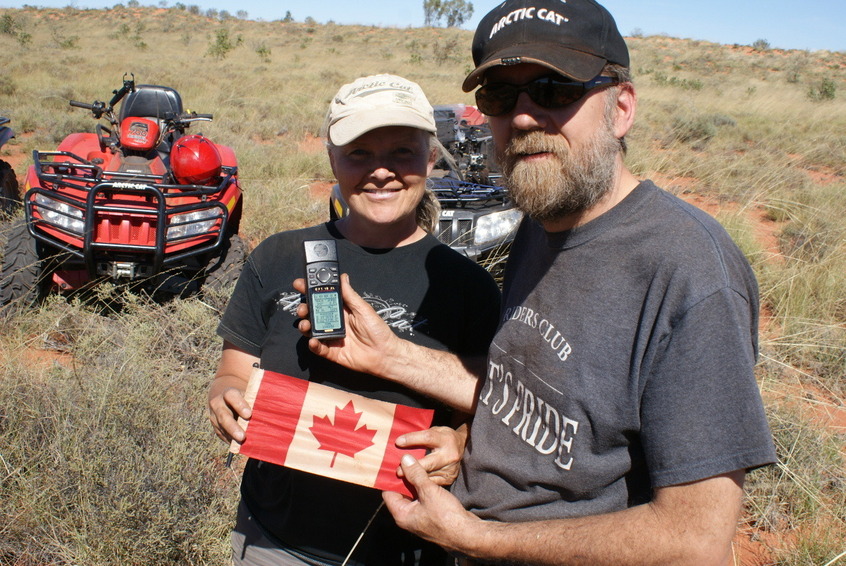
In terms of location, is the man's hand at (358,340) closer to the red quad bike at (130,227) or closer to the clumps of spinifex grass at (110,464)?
the clumps of spinifex grass at (110,464)

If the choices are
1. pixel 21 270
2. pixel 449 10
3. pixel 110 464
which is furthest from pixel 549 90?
pixel 449 10

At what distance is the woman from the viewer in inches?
66.7

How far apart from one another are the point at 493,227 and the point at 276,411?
332 centimetres

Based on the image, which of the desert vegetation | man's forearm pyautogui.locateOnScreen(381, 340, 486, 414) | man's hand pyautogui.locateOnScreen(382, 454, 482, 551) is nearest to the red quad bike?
the desert vegetation

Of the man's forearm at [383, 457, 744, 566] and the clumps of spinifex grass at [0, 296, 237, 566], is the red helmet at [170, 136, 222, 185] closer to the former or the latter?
the clumps of spinifex grass at [0, 296, 237, 566]

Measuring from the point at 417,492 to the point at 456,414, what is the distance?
34 centimetres

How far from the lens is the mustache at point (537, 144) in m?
1.42

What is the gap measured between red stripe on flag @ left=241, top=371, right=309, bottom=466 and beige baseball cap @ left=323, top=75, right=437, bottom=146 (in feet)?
2.18

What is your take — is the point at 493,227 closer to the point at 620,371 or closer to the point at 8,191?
the point at 620,371

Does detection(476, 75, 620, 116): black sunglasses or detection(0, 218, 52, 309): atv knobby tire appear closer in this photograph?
detection(476, 75, 620, 116): black sunglasses

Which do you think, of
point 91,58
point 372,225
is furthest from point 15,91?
point 372,225

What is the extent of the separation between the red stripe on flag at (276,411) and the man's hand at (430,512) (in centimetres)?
32

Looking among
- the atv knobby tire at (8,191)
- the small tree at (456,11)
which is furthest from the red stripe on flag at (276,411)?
the small tree at (456,11)

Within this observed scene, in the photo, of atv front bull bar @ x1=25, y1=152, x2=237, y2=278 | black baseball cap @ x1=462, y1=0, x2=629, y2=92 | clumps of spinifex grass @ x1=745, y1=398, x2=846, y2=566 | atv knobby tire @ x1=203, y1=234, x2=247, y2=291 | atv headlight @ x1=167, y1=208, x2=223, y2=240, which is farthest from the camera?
atv knobby tire @ x1=203, y1=234, x2=247, y2=291
